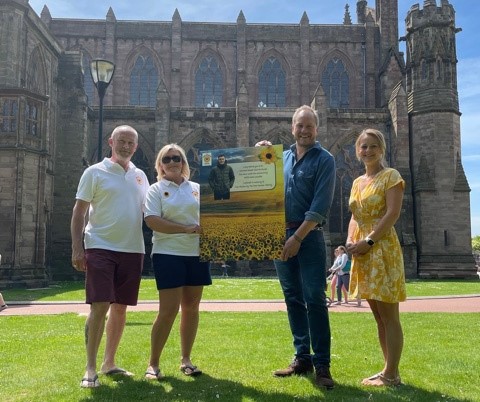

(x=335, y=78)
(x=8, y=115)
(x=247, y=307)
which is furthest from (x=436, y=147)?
(x=8, y=115)

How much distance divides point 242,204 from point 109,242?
1.30 meters

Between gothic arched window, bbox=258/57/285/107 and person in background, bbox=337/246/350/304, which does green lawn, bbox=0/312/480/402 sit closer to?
person in background, bbox=337/246/350/304

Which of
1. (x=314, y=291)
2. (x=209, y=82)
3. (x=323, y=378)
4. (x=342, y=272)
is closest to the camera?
(x=323, y=378)

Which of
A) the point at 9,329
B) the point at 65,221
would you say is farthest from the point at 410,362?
the point at 65,221

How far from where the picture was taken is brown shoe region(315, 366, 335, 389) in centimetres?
453

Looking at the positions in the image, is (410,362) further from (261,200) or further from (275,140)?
(275,140)

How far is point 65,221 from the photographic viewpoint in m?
23.8

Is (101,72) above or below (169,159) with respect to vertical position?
above

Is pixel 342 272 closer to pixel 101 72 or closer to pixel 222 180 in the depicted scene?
pixel 101 72

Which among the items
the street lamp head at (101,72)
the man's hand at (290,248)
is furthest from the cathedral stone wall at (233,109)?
the man's hand at (290,248)

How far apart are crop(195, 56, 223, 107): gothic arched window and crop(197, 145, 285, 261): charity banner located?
31.6 m

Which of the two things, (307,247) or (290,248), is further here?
(307,247)

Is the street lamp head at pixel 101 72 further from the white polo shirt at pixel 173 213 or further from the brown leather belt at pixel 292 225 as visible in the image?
the brown leather belt at pixel 292 225

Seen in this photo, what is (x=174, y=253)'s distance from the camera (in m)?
4.90
